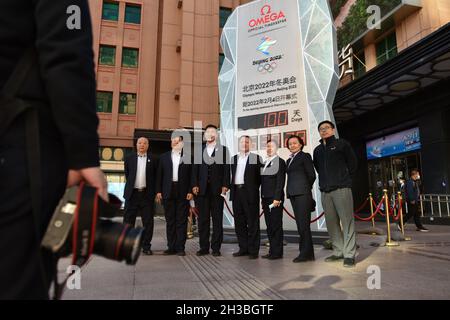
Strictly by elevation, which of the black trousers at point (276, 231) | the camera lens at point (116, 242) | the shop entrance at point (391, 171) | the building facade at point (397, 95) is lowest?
the black trousers at point (276, 231)

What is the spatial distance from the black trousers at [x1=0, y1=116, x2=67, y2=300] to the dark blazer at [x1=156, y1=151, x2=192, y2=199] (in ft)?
16.0

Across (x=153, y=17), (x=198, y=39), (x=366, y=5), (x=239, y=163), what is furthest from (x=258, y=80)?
(x=153, y=17)

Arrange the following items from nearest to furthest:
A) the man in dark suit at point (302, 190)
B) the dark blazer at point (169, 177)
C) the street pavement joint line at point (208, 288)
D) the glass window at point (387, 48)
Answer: the street pavement joint line at point (208, 288)
the man in dark suit at point (302, 190)
the dark blazer at point (169, 177)
the glass window at point (387, 48)

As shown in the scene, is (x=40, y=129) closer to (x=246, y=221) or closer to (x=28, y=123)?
(x=28, y=123)

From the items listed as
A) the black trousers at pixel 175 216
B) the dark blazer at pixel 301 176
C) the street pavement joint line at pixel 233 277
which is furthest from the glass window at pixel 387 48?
the street pavement joint line at pixel 233 277

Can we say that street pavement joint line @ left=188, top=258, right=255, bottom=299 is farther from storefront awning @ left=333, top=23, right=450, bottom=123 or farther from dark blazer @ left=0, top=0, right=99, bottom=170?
storefront awning @ left=333, top=23, right=450, bottom=123

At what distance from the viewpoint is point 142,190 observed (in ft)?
19.7

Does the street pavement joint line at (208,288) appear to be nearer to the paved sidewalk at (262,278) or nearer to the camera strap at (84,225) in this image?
the paved sidewalk at (262,278)

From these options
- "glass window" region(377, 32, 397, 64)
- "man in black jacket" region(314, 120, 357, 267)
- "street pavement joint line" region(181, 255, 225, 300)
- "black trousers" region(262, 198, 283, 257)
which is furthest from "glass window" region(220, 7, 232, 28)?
"street pavement joint line" region(181, 255, 225, 300)

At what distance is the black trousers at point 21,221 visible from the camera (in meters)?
1.07

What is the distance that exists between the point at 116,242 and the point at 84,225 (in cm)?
13

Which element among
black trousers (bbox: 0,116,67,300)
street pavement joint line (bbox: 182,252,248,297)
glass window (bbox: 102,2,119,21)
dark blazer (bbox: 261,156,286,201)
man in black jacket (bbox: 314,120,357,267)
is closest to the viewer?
black trousers (bbox: 0,116,67,300)

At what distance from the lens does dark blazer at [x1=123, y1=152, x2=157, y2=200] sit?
5953 mm

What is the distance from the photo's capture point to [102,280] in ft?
12.6
